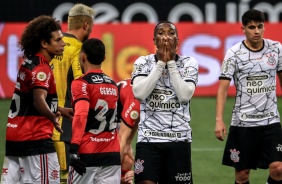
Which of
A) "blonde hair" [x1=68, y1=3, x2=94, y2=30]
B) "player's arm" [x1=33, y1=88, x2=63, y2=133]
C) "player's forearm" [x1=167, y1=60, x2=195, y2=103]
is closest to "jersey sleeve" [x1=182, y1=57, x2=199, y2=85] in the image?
"player's forearm" [x1=167, y1=60, x2=195, y2=103]

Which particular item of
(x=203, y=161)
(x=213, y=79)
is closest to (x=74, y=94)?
(x=203, y=161)

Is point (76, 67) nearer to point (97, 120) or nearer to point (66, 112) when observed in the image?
point (66, 112)

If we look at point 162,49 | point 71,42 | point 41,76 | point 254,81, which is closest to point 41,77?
point 41,76

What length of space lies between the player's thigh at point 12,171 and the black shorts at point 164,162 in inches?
45.4

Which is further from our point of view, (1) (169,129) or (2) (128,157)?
(2) (128,157)

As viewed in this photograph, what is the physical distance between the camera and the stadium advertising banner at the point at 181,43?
19.5 metres

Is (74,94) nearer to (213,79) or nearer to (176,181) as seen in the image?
(176,181)

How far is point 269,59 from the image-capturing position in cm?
1005

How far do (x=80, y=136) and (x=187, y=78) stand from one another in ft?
4.11

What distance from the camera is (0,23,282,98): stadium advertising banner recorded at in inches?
768

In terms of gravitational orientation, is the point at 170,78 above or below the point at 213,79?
above

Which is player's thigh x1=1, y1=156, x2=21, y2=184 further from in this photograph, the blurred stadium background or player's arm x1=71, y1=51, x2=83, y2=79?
the blurred stadium background

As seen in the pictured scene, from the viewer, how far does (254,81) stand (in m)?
10.0

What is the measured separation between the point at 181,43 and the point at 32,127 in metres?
11.5
